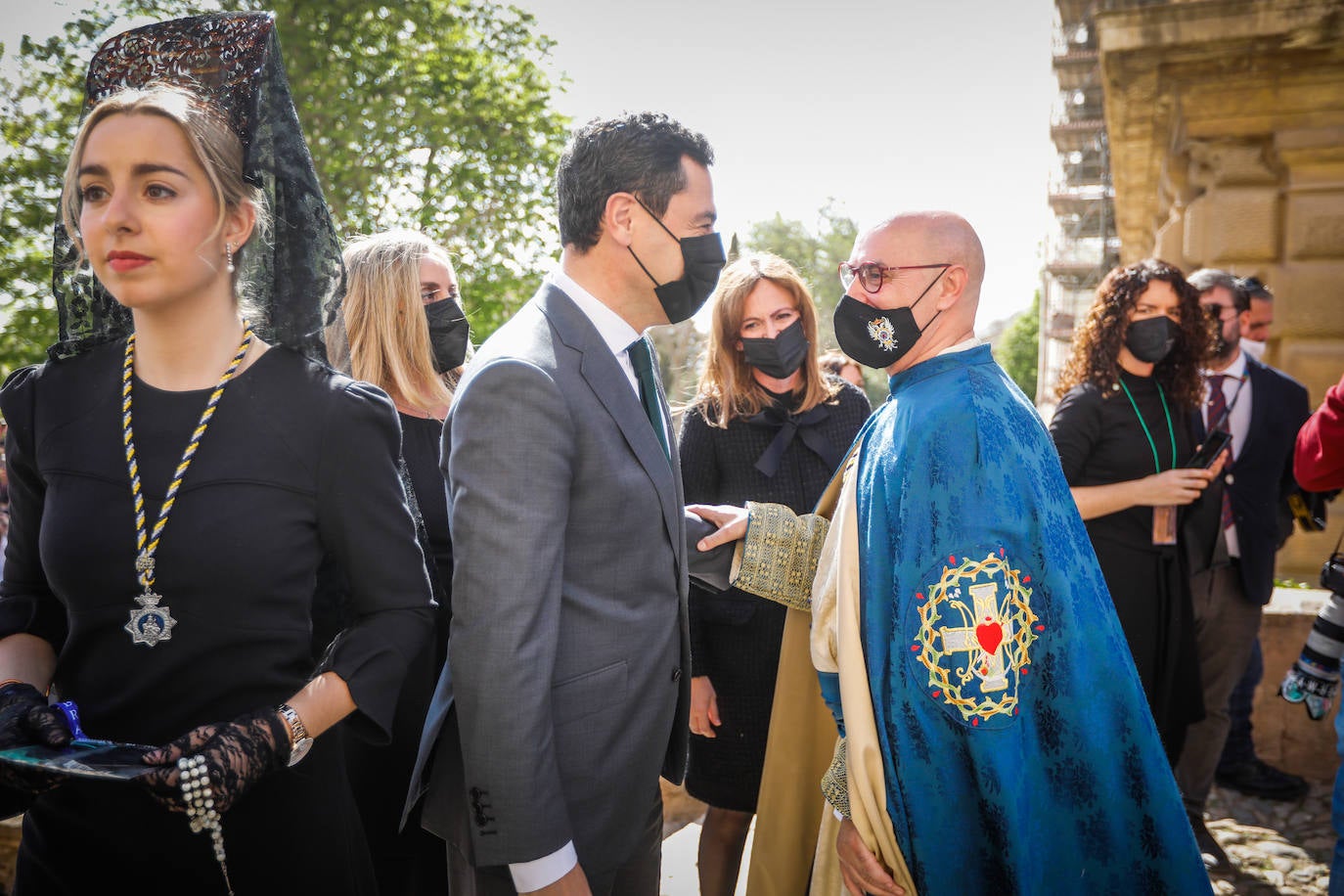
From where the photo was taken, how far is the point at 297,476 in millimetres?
1602

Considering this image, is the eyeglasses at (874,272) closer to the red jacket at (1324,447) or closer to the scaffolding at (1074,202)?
the red jacket at (1324,447)

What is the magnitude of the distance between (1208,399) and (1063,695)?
118 inches

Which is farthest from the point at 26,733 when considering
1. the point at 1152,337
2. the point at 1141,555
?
the point at 1152,337

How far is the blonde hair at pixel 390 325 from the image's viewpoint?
112 inches

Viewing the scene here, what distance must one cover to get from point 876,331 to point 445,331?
1.54m

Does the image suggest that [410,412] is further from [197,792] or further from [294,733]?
[197,792]

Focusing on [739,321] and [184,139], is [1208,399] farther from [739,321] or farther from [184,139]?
[184,139]

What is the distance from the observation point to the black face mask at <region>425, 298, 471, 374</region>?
3.05m

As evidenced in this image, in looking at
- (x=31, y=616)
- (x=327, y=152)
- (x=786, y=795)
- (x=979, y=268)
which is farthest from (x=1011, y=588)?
(x=327, y=152)

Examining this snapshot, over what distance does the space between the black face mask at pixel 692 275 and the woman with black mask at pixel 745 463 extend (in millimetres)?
1097

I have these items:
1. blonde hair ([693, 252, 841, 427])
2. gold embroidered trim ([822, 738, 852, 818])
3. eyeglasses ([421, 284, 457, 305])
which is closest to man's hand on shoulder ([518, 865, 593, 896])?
gold embroidered trim ([822, 738, 852, 818])

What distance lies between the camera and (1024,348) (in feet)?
161

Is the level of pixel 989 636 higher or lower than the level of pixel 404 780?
higher

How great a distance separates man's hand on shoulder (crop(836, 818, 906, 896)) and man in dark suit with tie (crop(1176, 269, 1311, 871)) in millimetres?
2464
